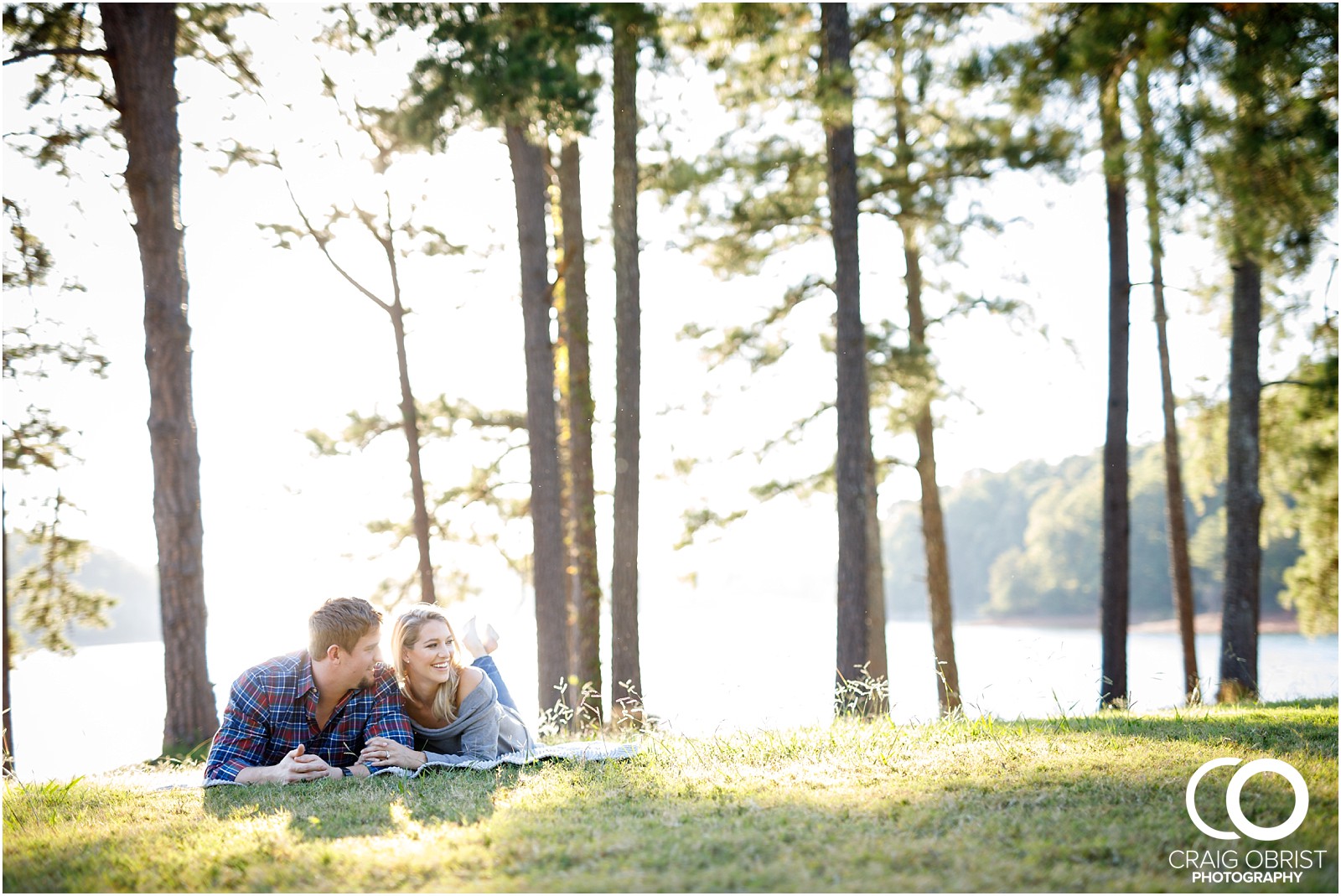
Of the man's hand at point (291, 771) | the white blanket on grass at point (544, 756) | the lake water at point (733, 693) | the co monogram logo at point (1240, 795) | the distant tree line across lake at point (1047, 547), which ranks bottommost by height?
the distant tree line across lake at point (1047, 547)

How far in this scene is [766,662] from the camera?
6355 mm

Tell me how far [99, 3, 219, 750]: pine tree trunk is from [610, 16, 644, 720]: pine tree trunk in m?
3.83

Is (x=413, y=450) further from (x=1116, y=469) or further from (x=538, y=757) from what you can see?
(x=538, y=757)

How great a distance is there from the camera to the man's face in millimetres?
4551

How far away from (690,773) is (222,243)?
38.3ft

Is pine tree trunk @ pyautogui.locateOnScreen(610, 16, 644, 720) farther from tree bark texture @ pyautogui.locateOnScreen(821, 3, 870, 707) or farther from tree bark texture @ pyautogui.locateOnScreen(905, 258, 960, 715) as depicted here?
tree bark texture @ pyautogui.locateOnScreen(905, 258, 960, 715)

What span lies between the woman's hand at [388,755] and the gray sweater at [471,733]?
0.22 metres

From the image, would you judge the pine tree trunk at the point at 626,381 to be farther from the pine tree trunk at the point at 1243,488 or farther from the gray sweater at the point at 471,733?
the pine tree trunk at the point at 1243,488

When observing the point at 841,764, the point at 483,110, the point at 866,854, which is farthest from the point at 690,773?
the point at 483,110

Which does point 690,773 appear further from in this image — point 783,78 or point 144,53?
point 783,78

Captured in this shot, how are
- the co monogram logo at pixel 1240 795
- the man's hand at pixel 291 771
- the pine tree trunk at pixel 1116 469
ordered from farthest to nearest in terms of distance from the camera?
the pine tree trunk at pixel 1116 469 → the man's hand at pixel 291 771 → the co monogram logo at pixel 1240 795

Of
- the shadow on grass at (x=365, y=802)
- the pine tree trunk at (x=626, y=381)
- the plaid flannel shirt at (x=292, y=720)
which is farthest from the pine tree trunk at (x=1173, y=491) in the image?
the shadow on grass at (x=365, y=802)

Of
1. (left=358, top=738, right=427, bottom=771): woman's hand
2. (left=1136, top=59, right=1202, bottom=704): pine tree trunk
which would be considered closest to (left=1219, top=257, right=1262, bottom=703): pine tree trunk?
(left=1136, top=59, right=1202, bottom=704): pine tree trunk

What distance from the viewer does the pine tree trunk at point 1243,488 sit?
10930 millimetres
